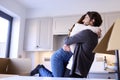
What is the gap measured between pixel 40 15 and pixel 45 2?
397mm

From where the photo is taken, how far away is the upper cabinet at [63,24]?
144 inches

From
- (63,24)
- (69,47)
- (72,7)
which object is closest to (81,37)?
(69,47)

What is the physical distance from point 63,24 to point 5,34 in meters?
1.37

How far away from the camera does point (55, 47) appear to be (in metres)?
3.89

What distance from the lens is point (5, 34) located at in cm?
376

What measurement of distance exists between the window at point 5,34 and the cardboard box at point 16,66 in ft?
2.84

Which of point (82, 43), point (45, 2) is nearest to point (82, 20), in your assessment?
point (82, 43)

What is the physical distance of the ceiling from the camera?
3.55 m

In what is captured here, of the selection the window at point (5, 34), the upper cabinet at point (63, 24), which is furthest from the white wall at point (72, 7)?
the window at point (5, 34)

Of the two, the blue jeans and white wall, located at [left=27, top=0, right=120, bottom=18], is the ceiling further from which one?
the blue jeans

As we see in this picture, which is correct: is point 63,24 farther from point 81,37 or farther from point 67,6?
point 81,37

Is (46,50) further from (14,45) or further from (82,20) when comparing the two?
(82,20)

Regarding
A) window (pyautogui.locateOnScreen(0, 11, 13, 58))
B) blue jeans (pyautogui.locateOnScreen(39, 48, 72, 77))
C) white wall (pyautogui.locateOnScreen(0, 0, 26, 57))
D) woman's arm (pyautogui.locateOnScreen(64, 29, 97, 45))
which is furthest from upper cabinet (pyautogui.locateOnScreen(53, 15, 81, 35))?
woman's arm (pyautogui.locateOnScreen(64, 29, 97, 45))

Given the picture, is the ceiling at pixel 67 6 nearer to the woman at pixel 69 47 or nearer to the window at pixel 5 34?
the window at pixel 5 34
